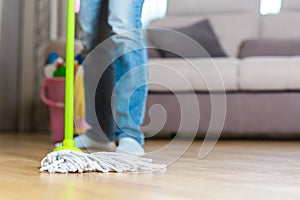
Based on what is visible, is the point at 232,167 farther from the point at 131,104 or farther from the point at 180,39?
the point at 180,39

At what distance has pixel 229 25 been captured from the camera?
3.36 metres

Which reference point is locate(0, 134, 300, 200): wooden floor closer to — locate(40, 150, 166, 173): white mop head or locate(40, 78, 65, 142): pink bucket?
locate(40, 150, 166, 173): white mop head

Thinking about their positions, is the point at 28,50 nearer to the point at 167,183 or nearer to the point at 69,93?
the point at 69,93

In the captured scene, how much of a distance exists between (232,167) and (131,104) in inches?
18.6

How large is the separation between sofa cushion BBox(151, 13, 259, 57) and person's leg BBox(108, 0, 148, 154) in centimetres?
165

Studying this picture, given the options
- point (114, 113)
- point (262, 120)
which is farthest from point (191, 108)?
point (114, 113)

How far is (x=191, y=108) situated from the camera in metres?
2.76

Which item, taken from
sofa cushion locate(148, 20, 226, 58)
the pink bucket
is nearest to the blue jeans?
the pink bucket

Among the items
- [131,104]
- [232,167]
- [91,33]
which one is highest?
[91,33]

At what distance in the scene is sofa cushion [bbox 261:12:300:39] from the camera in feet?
10.7

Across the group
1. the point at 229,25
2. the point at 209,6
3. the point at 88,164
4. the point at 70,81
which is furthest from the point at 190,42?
the point at 88,164

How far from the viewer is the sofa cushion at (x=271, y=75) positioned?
2547 mm

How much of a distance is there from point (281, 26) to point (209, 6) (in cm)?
49

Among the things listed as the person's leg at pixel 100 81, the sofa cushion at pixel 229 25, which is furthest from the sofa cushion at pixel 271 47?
the person's leg at pixel 100 81
